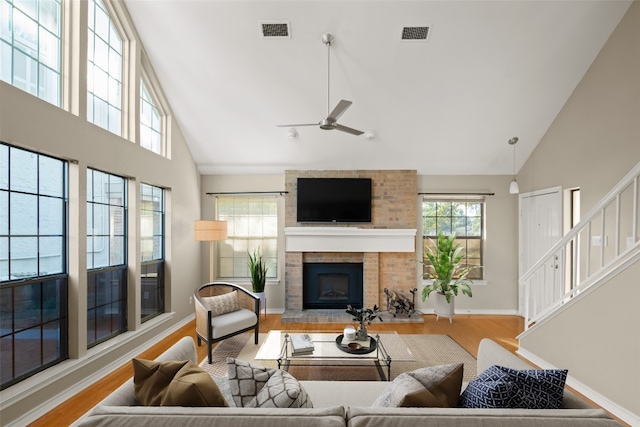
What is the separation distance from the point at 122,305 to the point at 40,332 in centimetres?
97

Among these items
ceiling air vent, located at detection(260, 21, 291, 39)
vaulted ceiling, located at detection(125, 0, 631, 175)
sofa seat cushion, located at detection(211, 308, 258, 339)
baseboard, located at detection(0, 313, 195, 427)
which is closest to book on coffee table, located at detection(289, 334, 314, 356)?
sofa seat cushion, located at detection(211, 308, 258, 339)

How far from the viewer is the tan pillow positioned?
4.25 feet

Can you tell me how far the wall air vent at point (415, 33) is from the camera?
10.5ft

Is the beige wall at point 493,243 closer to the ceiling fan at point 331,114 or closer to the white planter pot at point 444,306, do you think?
the white planter pot at point 444,306

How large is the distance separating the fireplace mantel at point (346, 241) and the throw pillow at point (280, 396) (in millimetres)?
3569

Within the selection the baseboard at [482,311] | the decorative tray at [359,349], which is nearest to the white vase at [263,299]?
the decorative tray at [359,349]

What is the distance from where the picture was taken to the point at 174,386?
133 centimetres

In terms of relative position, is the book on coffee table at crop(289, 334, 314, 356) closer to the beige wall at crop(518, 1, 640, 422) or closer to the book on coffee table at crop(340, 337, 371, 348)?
the book on coffee table at crop(340, 337, 371, 348)

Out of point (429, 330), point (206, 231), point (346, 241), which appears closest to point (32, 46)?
point (206, 231)

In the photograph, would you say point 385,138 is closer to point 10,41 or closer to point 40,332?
point 10,41

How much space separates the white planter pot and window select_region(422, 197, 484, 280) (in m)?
0.56

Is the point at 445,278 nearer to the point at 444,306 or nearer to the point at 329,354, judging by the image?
the point at 444,306

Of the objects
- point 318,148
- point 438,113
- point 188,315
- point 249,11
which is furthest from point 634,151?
point 188,315

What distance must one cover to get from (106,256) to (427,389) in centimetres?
325
